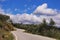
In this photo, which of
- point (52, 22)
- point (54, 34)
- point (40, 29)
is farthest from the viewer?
point (40, 29)

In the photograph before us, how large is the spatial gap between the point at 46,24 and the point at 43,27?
42.0 inches

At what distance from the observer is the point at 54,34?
41.4 meters

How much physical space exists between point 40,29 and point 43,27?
114 cm

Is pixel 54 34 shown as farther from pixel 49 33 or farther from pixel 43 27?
pixel 43 27

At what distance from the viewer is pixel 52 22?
50.3 m

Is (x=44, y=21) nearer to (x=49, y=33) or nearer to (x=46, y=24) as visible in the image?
(x=46, y=24)

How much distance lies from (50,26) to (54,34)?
10.9 metres

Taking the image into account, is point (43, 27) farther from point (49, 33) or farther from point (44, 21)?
point (49, 33)

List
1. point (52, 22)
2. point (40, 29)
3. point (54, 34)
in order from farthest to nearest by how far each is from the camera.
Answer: point (40, 29)
point (52, 22)
point (54, 34)

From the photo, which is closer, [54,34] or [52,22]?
[54,34]

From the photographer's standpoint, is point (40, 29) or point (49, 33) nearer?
point (49, 33)

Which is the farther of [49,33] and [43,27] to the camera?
Answer: [43,27]

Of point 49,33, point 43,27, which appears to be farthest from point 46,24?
point 49,33

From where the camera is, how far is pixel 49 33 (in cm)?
4369
